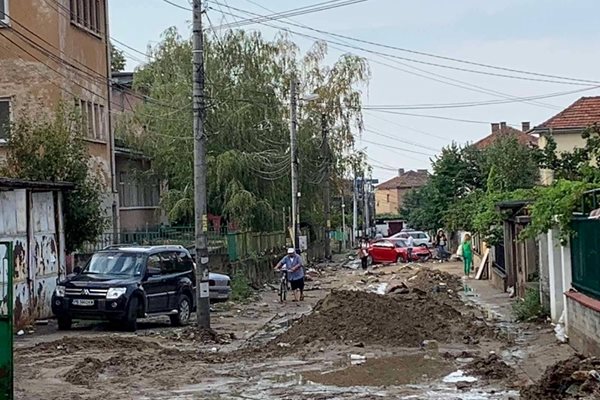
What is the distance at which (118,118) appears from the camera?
4778 centimetres

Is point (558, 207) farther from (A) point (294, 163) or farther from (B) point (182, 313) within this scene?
(A) point (294, 163)

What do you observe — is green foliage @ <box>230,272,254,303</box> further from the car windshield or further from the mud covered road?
the car windshield

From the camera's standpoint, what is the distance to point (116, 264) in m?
23.6

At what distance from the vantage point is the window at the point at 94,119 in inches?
1352

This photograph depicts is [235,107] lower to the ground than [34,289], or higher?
higher

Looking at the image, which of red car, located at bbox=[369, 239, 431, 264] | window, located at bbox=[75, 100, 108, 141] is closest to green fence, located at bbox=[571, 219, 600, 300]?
window, located at bbox=[75, 100, 108, 141]

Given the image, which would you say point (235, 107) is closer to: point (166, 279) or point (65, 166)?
point (65, 166)

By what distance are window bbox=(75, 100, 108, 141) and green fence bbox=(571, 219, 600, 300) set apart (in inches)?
793

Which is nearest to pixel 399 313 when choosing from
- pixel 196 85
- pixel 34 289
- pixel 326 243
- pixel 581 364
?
pixel 196 85

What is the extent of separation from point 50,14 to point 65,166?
747cm

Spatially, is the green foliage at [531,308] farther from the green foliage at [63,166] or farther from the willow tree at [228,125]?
the willow tree at [228,125]

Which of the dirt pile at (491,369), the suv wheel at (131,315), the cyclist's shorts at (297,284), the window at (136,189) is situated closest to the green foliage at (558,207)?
the dirt pile at (491,369)

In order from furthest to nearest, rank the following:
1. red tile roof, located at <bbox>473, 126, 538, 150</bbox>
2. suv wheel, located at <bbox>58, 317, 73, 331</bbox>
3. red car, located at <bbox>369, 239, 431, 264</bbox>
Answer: red car, located at <bbox>369, 239, 431, 264</bbox> < red tile roof, located at <bbox>473, 126, 538, 150</bbox> < suv wheel, located at <bbox>58, 317, 73, 331</bbox>

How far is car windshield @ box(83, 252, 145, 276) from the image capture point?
2338 centimetres
